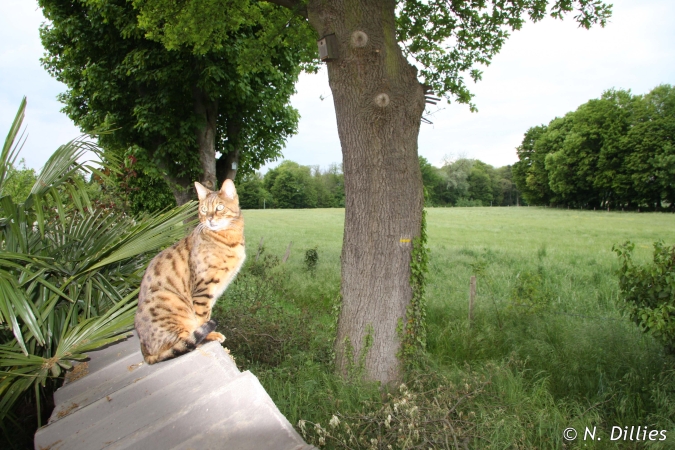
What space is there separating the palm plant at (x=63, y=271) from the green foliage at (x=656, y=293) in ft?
17.2

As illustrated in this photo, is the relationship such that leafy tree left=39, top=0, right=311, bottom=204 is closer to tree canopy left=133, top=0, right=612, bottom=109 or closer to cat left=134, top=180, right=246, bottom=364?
tree canopy left=133, top=0, right=612, bottom=109

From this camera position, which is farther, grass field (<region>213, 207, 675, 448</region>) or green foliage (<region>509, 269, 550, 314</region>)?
green foliage (<region>509, 269, 550, 314</region>)

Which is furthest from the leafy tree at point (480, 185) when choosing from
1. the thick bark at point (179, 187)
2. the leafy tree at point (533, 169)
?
the thick bark at point (179, 187)

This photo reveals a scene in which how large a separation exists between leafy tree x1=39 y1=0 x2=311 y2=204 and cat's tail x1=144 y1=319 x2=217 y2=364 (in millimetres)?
11641

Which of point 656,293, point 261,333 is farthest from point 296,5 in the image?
point 656,293

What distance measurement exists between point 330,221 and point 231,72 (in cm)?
2345

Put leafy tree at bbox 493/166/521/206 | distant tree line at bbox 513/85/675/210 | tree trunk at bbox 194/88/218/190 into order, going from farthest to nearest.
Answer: leafy tree at bbox 493/166/521/206 < distant tree line at bbox 513/85/675/210 < tree trunk at bbox 194/88/218/190

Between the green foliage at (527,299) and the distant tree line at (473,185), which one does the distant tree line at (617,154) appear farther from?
the green foliage at (527,299)

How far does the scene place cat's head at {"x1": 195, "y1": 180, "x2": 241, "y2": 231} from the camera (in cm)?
315

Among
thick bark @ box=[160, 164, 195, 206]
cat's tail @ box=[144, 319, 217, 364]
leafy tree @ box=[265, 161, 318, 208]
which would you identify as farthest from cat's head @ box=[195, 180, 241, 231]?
leafy tree @ box=[265, 161, 318, 208]

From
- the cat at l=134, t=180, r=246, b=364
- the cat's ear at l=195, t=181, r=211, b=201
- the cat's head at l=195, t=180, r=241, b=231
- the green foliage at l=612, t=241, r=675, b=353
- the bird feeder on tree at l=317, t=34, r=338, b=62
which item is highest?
the bird feeder on tree at l=317, t=34, r=338, b=62

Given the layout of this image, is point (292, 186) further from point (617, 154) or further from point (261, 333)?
point (261, 333)

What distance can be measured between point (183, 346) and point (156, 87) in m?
14.9

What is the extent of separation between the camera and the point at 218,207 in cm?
318
